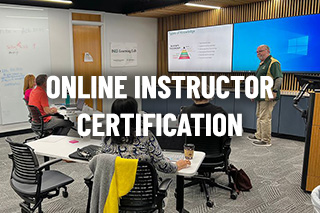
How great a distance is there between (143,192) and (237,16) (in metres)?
5.57

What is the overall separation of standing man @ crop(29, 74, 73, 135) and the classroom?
0.03 m

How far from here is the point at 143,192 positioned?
7.06 ft

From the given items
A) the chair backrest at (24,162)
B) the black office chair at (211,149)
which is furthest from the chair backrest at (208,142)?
the chair backrest at (24,162)

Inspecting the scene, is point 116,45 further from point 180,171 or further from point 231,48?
point 180,171

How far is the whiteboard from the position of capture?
605cm

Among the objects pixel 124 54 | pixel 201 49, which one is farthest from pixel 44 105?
pixel 201 49

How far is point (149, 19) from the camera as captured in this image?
8.41 m

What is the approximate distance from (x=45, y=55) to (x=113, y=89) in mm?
2348

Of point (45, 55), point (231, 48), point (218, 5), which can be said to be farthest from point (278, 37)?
point (45, 55)

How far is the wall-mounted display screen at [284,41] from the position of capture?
547cm

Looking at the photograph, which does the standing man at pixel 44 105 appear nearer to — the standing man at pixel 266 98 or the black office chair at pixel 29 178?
the black office chair at pixel 29 178

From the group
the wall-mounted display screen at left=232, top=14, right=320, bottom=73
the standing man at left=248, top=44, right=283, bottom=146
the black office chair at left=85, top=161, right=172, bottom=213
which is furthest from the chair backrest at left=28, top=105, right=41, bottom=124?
the wall-mounted display screen at left=232, top=14, right=320, bottom=73

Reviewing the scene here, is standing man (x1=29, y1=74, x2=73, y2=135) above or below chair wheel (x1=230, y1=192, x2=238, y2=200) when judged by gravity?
above

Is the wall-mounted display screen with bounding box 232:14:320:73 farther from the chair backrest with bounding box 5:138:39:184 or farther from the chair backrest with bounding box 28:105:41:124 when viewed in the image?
the chair backrest with bounding box 5:138:39:184
